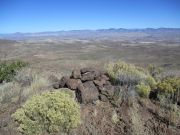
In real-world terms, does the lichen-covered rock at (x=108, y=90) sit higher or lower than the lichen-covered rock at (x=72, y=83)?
lower

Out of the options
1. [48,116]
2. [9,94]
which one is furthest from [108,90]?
[9,94]

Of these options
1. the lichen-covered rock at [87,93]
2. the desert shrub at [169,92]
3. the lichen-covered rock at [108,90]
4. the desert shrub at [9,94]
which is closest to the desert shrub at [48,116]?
the lichen-covered rock at [87,93]

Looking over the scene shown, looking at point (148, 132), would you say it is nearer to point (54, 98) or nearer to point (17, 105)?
point (54, 98)

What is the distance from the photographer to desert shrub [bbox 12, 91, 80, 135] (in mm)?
7539

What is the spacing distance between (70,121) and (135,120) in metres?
1.90

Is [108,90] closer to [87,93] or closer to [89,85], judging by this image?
[89,85]

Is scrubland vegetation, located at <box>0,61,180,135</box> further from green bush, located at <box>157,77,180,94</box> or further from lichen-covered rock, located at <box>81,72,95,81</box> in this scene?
lichen-covered rock, located at <box>81,72,95,81</box>

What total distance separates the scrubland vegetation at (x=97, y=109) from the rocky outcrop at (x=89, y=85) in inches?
8.6

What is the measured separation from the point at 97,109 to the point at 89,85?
59.2 inches

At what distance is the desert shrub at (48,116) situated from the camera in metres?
7.54

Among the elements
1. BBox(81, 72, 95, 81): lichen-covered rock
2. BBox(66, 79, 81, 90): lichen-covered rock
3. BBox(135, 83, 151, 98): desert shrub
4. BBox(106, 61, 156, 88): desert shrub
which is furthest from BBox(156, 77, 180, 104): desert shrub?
BBox(66, 79, 81, 90): lichen-covered rock

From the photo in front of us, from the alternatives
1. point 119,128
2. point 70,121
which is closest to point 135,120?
point 119,128

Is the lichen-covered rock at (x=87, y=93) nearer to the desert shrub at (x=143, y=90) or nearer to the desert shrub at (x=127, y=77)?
the desert shrub at (x=143, y=90)

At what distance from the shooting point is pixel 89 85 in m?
10.8
